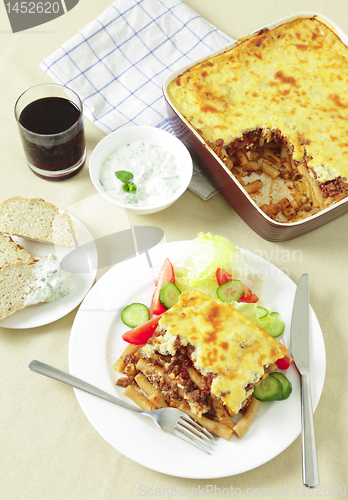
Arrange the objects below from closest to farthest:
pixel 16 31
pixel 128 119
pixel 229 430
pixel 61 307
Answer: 1. pixel 229 430
2. pixel 61 307
3. pixel 128 119
4. pixel 16 31

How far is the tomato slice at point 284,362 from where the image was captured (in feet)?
10.4

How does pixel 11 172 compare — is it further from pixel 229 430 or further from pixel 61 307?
pixel 229 430

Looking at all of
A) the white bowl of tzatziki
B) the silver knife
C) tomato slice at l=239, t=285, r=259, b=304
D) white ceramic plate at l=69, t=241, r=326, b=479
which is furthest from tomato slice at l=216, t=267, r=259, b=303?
the white bowl of tzatziki

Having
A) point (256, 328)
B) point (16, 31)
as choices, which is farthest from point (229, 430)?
point (16, 31)

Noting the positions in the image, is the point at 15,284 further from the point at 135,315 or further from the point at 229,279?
the point at 229,279

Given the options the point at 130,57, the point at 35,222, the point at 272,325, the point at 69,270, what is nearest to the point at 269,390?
the point at 272,325

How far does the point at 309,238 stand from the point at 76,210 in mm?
2101

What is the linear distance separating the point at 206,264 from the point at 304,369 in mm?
1050

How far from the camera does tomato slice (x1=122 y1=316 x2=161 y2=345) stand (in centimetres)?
323

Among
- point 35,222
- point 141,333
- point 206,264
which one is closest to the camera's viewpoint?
point 141,333

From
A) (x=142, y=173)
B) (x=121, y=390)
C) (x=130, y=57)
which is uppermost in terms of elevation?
(x=130, y=57)

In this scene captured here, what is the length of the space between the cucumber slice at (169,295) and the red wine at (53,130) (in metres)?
1.42

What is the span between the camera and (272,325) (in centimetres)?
335

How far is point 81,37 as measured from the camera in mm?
4426
